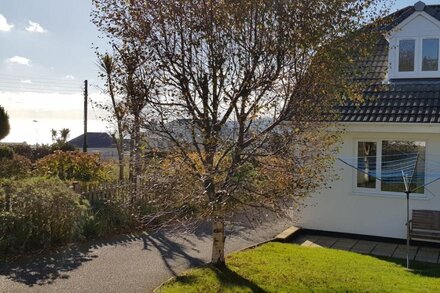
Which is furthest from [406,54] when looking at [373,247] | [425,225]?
[373,247]

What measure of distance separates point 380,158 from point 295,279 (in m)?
5.24

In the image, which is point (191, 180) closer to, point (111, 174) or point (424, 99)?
point (424, 99)

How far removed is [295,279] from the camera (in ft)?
26.1

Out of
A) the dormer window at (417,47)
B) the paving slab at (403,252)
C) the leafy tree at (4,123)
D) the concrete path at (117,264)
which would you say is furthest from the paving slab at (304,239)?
the leafy tree at (4,123)

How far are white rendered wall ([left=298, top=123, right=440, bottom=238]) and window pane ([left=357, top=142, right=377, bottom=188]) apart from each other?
0.19m

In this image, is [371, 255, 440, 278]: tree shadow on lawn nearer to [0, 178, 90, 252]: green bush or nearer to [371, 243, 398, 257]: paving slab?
[371, 243, 398, 257]: paving slab

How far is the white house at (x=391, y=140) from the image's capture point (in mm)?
11312

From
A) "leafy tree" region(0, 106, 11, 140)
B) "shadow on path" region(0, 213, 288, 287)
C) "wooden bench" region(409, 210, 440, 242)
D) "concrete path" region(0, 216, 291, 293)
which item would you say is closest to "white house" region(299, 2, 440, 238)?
"wooden bench" region(409, 210, 440, 242)

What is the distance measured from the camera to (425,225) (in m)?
10.8

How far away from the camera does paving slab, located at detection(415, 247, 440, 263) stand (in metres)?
10.2

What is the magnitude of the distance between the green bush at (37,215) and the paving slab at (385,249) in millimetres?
6849

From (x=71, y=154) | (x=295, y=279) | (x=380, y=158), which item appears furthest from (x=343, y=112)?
(x=71, y=154)

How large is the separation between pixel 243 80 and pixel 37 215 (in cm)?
540

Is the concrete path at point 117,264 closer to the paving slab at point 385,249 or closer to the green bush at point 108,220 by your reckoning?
the green bush at point 108,220
